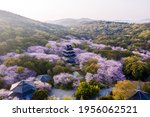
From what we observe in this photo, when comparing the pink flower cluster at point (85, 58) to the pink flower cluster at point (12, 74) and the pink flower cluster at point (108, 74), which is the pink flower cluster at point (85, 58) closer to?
the pink flower cluster at point (108, 74)

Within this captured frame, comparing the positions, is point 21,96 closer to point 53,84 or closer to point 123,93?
point 53,84

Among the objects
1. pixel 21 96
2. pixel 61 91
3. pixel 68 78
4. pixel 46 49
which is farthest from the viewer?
pixel 46 49

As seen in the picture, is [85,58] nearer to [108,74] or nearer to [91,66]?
[91,66]

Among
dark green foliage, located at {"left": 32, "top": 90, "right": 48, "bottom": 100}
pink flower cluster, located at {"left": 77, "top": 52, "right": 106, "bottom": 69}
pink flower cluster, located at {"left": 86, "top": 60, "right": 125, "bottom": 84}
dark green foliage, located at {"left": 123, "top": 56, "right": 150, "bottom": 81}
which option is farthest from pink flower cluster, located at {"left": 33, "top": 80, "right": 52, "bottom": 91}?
dark green foliage, located at {"left": 123, "top": 56, "right": 150, "bottom": 81}

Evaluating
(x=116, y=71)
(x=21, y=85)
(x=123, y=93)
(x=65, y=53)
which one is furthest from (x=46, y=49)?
(x=123, y=93)

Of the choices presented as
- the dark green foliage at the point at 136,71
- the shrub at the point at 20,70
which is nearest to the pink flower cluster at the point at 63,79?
the shrub at the point at 20,70

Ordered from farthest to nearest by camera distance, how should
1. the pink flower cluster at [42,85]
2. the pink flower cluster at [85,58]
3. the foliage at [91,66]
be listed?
the pink flower cluster at [85,58] < the foliage at [91,66] < the pink flower cluster at [42,85]

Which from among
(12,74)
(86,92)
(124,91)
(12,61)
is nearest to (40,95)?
(86,92)

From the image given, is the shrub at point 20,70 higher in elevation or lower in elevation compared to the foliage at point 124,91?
lower
